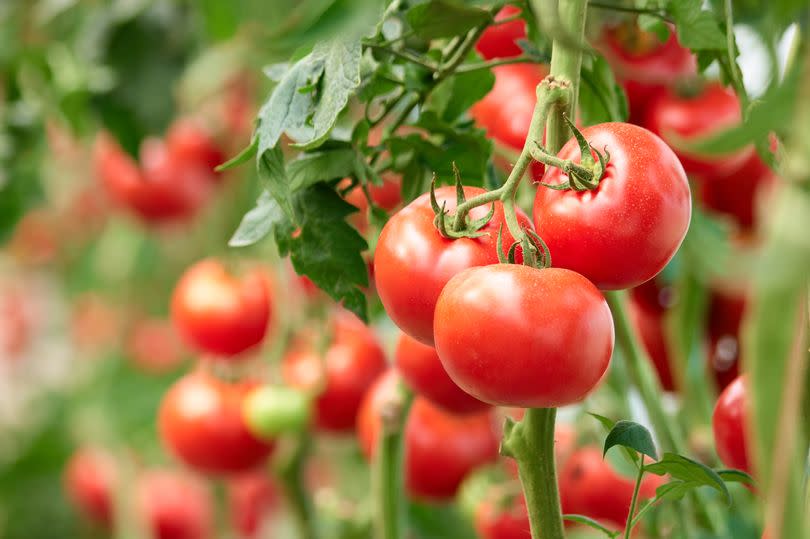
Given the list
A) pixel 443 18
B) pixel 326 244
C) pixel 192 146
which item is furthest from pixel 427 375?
pixel 192 146

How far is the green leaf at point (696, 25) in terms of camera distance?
0.48 meters

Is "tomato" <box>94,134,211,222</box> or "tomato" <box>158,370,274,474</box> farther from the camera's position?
"tomato" <box>94,134,211,222</box>

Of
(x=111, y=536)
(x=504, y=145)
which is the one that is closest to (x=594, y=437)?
(x=504, y=145)

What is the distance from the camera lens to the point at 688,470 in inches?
18.8

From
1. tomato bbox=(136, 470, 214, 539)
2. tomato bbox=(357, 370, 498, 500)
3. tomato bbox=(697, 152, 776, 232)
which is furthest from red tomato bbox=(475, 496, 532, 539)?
tomato bbox=(136, 470, 214, 539)

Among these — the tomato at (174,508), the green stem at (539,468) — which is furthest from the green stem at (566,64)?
the tomato at (174,508)

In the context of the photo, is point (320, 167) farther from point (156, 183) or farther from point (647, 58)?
point (156, 183)

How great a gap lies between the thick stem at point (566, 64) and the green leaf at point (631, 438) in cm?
13

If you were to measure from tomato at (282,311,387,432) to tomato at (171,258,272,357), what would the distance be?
0.16ft

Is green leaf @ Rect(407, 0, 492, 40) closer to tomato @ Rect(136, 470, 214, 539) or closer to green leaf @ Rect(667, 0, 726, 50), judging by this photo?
green leaf @ Rect(667, 0, 726, 50)

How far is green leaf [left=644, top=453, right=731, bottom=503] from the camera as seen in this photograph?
467 millimetres

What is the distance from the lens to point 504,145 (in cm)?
64

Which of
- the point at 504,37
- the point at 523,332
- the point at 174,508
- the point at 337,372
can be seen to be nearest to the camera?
the point at 523,332

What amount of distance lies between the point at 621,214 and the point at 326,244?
17 cm
